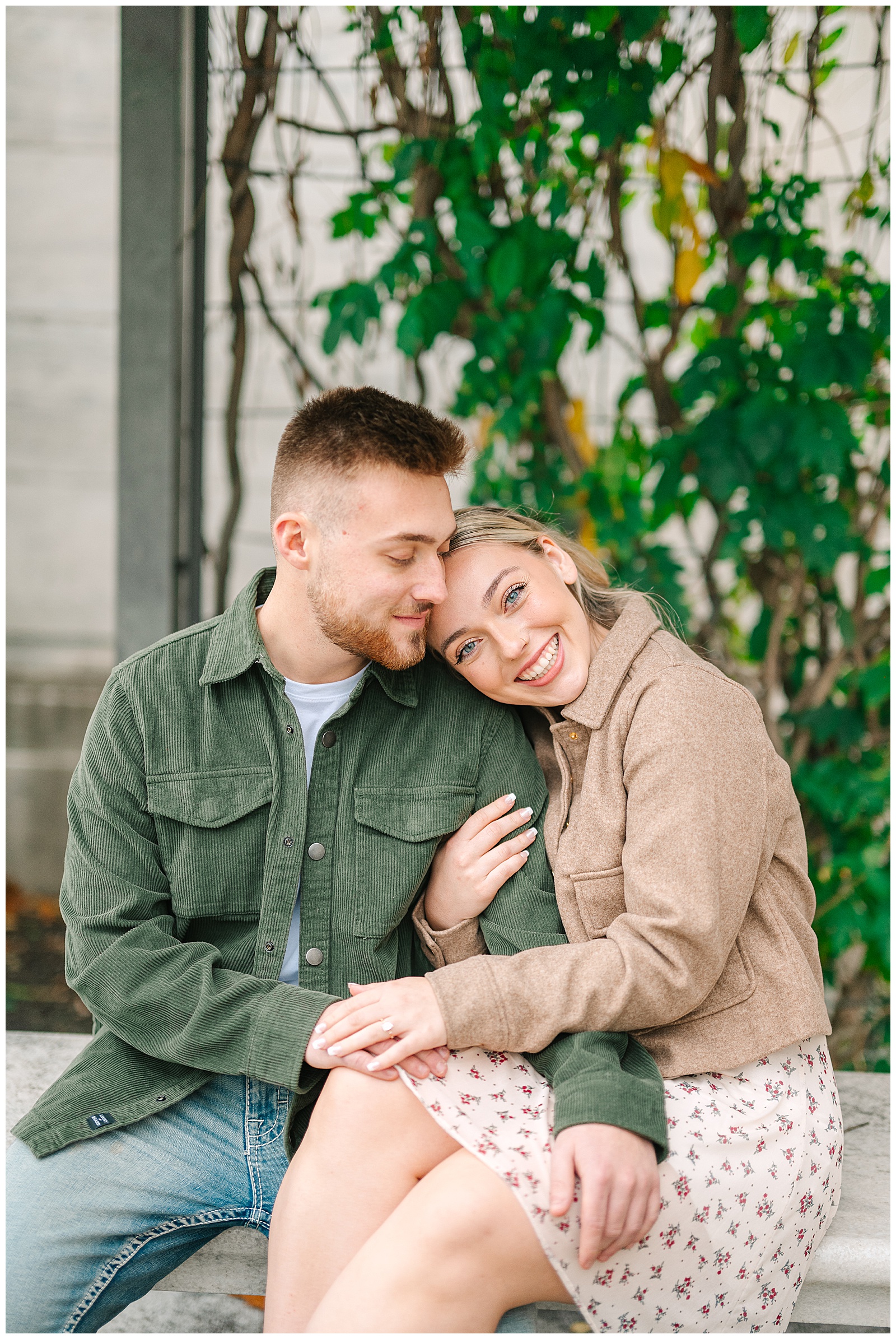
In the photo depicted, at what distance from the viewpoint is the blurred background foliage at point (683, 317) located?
2.27 m

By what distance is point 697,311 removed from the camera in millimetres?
3102

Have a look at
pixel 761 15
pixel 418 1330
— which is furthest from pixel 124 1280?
pixel 761 15

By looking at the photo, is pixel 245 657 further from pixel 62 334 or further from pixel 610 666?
pixel 62 334

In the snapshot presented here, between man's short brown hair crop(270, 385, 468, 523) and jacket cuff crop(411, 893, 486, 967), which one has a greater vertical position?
man's short brown hair crop(270, 385, 468, 523)

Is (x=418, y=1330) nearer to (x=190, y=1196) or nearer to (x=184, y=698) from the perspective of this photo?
(x=190, y=1196)

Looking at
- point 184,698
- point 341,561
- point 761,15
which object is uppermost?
point 761,15

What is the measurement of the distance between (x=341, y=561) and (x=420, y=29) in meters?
1.78

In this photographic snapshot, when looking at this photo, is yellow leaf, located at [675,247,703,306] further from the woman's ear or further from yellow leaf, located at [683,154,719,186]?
the woman's ear

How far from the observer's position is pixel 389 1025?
4.36 ft

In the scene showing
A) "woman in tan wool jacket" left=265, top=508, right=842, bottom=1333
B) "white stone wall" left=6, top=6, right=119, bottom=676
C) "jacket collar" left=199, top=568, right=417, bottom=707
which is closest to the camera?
"woman in tan wool jacket" left=265, top=508, right=842, bottom=1333

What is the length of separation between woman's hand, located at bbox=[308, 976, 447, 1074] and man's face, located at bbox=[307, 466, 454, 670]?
0.48 meters

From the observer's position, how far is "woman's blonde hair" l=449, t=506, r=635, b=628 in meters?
1.62

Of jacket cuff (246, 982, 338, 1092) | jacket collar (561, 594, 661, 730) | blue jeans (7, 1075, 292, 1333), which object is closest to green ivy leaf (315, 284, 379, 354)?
jacket collar (561, 594, 661, 730)

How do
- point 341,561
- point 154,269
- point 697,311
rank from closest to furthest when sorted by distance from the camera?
point 341,561, point 154,269, point 697,311
